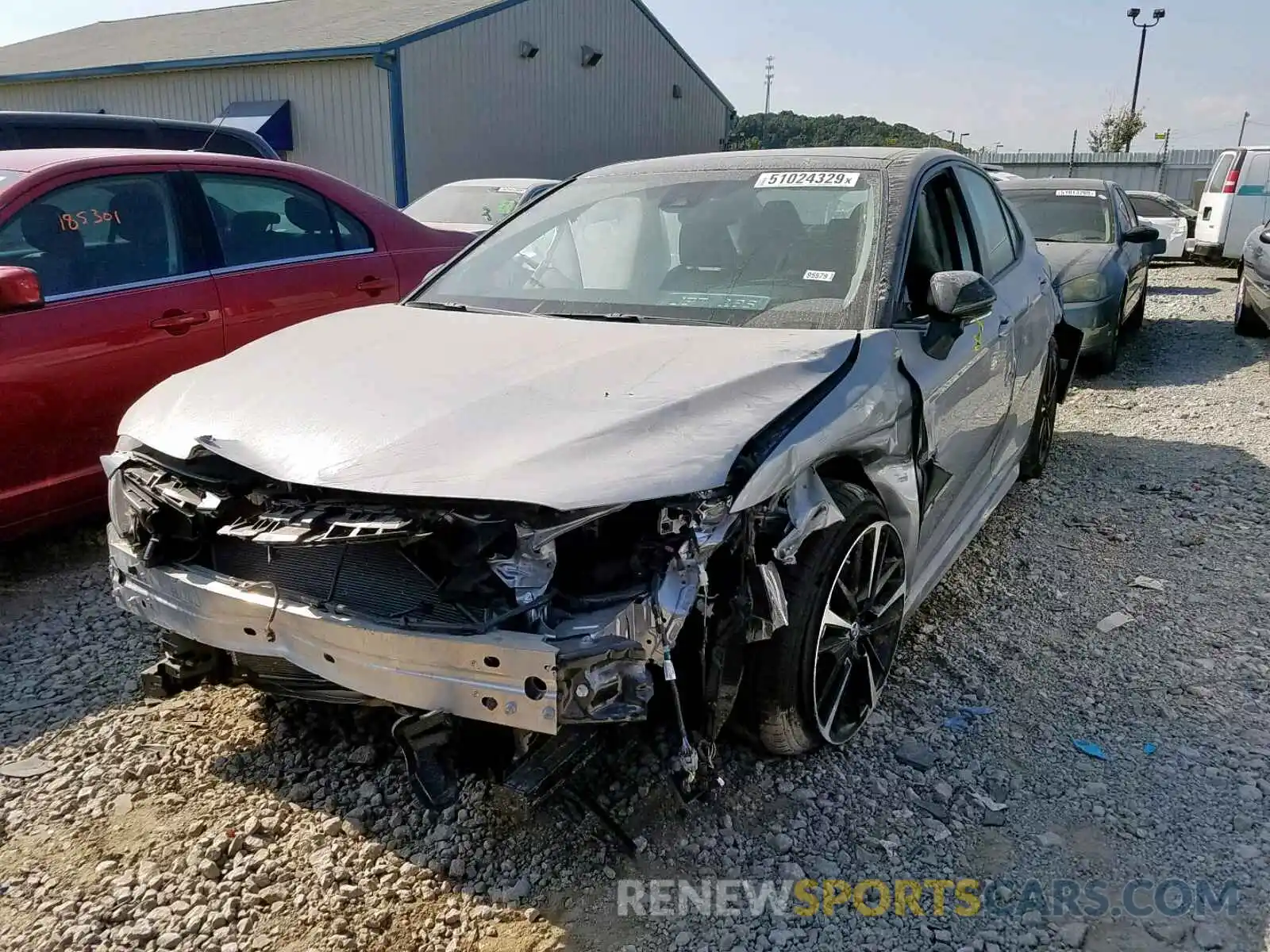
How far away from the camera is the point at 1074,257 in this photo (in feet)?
26.2

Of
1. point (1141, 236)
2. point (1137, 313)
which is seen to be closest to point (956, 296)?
point (1141, 236)

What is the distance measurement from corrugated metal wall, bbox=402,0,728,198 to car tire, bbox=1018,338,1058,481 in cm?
1268

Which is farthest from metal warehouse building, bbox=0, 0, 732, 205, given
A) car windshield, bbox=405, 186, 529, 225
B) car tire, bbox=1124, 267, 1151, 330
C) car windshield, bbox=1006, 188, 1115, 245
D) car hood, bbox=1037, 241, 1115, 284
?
car tire, bbox=1124, 267, 1151, 330

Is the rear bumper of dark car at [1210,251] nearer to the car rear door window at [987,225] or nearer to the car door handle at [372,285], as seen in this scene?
the car rear door window at [987,225]

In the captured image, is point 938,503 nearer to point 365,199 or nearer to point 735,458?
point 735,458

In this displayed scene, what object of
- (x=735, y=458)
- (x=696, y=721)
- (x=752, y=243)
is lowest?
(x=696, y=721)

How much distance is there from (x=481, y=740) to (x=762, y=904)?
787mm

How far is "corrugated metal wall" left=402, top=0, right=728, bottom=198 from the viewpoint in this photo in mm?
16000

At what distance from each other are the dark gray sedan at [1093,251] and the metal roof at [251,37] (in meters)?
10.4

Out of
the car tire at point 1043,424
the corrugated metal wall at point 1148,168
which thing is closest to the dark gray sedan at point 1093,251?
the car tire at point 1043,424

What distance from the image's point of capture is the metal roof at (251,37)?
15.8 m

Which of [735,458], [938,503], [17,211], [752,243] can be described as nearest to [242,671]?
[735,458]

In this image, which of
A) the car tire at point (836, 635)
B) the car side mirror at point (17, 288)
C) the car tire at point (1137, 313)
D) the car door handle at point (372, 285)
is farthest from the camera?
the car tire at point (1137, 313)

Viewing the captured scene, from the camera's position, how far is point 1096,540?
4645mm
